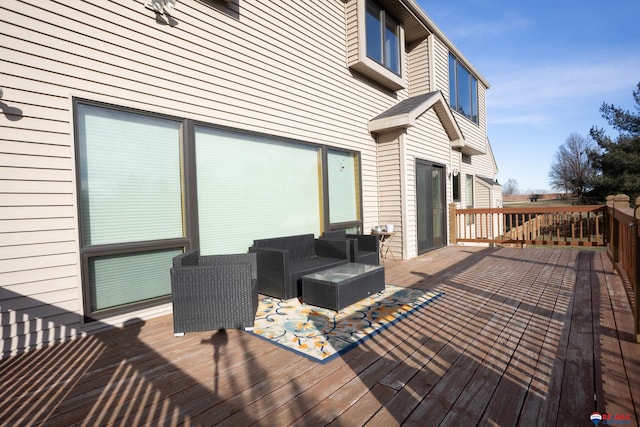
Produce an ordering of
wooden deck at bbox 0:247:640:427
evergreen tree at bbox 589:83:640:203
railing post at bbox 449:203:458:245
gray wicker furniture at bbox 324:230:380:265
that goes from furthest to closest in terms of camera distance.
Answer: evergreen tree at bbox 589:83:640:203
railing post at bbox 449:203:458:245
gray wicker furniture at bbox 324:230:380:265
wooden deck at bbox 0:247:640:427

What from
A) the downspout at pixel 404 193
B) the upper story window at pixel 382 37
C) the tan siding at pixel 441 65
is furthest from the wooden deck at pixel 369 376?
the tan siding at pixel 441 65

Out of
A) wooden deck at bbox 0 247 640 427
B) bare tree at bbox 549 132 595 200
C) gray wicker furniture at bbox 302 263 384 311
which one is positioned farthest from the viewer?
bare tree at bbox 549 132 595 200

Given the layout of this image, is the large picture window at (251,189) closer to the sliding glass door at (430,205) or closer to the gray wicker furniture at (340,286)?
the gray wicker furniture at (340,286)

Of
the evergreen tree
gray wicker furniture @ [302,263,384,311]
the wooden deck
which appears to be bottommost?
the wooden deck

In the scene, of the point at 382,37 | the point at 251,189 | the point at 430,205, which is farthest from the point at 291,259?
the point at 382,37

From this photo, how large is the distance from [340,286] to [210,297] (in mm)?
1262

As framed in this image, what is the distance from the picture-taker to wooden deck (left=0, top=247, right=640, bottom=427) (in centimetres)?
166

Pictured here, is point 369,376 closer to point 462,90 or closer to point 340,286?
point 340,286

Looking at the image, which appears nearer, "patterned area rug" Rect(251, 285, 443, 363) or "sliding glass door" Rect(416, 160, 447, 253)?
"patterned area rug" Rect(251, 285, 443, 363)

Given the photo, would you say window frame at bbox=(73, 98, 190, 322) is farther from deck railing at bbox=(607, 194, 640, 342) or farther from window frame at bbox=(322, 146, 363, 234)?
deck railing at bbox=(607, 194, 640, 342)

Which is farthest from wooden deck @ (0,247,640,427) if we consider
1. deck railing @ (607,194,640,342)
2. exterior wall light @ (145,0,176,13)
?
exterior wall light @ (145,0,176,13)

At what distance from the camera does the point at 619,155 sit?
539 inches

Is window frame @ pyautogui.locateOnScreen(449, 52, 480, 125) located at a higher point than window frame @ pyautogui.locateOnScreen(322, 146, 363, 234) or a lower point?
higher

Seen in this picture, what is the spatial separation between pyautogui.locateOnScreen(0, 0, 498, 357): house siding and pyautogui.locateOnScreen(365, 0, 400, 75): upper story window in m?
1.33
